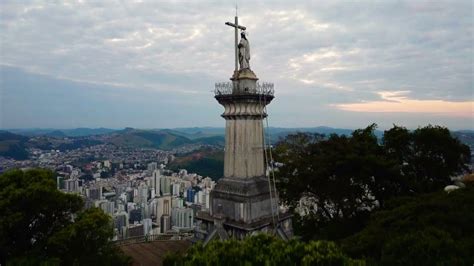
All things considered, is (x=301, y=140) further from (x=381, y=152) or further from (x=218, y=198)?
(x=218, y=198)

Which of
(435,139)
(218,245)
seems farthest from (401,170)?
(218,245)

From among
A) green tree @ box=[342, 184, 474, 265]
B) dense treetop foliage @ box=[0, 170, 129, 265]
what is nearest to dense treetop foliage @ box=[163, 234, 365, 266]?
green tree @ box=[342, 184, 474, 265]

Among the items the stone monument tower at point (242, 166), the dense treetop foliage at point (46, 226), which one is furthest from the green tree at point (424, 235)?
the dense treetop foliage at point (46, 226)

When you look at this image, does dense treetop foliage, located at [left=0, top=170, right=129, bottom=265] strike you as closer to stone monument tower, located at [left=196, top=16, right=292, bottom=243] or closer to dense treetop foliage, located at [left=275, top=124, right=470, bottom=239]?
stone monument tower, located at [left=196, top=16, right=292, bottom=243]

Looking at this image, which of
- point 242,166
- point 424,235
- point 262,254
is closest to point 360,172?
point 242,166

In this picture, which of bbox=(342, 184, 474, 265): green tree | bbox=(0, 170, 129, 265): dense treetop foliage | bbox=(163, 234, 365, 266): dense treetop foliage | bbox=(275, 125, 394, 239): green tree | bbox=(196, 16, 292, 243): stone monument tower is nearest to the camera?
bbox=(163, 234, 365, 266): dense treetop foliage

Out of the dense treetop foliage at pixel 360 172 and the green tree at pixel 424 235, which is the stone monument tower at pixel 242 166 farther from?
the dense treetop foliage at pixel 360 172
